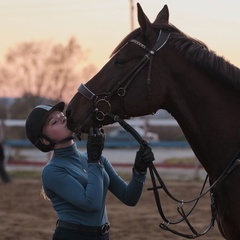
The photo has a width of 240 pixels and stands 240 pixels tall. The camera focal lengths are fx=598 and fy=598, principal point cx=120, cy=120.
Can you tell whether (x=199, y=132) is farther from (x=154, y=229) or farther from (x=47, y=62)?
(x=47, y=62)

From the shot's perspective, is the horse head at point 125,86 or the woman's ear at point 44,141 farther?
the woman's ear at point 44,141

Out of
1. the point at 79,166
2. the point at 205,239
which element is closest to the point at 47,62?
the point at 205,239

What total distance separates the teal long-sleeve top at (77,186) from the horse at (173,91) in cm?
28

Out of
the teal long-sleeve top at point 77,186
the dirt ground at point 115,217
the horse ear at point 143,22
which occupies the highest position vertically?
the horse ear at point 143,22

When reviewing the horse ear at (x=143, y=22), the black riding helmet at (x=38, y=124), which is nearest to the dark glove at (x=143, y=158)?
the black riding helmet at (x=38, y=124)

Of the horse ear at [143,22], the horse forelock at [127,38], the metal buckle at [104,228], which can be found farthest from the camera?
the metal buckle at [104,228]

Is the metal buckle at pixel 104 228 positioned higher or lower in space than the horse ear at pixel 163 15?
lower

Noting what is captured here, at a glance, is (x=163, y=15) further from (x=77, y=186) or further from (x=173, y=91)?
(x=77, y=186)

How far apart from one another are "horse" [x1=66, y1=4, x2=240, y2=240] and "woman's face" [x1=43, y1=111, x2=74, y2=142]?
0.10 meters

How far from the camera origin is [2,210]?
9.57 m

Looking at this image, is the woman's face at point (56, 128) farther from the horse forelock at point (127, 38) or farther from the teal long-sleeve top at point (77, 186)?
the horse forelock at point (127, 38)

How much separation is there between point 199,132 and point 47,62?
126 feet

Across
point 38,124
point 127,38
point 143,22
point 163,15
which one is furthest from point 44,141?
point 163,15

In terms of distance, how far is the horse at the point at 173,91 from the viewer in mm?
3658
